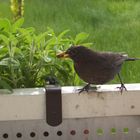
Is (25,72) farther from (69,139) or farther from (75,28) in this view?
(75,28)

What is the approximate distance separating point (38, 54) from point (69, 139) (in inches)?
11.6

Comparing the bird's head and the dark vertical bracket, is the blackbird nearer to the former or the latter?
the bird's head

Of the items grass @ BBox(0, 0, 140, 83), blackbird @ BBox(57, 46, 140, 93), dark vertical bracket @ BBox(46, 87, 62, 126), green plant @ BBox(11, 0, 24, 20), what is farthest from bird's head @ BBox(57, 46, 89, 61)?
grass @ BBox(0, 0, 140, 83)

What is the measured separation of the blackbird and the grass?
4.84 ft

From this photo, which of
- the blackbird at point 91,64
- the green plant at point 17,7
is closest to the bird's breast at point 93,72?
the blackbird at point 91,64

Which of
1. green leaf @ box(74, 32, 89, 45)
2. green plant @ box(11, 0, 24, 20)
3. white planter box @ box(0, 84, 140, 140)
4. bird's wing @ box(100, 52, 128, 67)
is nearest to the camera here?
white planter box @ box(0, 84, 140, 140)

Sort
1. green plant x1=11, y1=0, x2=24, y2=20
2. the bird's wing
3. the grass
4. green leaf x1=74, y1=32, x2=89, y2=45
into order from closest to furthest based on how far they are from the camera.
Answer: the bird's wing < green leaf x1=74, y1=32, x2=89, y2=45 < green plant x1=11, y1=0, x2=24, y2=20 < the grass

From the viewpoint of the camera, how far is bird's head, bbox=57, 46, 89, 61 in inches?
72.8

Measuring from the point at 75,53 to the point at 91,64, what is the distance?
63 millimetres

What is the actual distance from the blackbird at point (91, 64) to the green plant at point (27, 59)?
0.31 feet

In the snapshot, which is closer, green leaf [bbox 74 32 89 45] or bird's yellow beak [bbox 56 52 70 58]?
bird's yellow beak [bbox 56 52 70 58]

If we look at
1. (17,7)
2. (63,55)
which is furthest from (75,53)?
(17,7)

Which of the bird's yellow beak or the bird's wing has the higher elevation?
the bird's yellow beak

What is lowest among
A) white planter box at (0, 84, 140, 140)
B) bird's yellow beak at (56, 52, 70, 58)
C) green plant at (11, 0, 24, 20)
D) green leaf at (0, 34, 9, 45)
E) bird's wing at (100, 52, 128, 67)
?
white planter box at (0, 84, 140, 140)
